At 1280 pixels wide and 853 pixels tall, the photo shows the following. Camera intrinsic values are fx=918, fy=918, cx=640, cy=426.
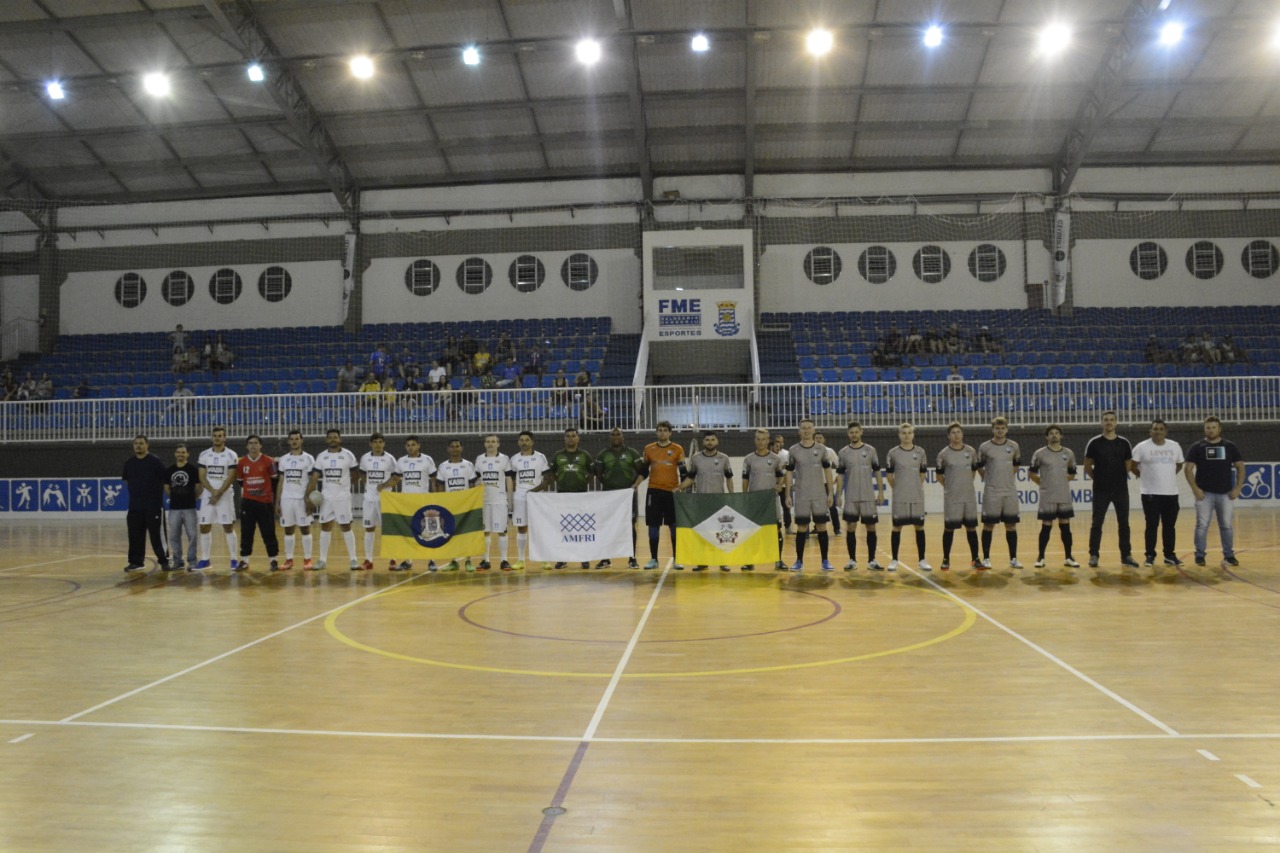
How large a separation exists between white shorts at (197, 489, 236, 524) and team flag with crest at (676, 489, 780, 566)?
614 centimetres

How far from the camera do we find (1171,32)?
65.8 feet

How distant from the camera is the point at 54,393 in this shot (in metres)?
25.0

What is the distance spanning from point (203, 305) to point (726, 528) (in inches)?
920

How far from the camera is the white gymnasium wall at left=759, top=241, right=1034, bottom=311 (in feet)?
88.9

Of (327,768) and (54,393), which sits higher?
(54,393)

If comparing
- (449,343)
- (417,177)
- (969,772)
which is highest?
(417,177)

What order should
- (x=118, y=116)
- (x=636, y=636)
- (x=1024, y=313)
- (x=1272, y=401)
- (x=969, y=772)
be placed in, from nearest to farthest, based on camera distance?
A: (x=969, y=772), (x=636, y=636), (x=1272, y=401), (x=118, y=116), (x=1024, y=313)

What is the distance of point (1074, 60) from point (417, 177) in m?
18.0

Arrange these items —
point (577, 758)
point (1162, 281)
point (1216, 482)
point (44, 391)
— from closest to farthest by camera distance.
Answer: point (577, 758) < point (1216, 482) < point (44, 391) < point (1162, 281)

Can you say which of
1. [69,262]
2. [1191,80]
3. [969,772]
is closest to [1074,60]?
[1191,80]

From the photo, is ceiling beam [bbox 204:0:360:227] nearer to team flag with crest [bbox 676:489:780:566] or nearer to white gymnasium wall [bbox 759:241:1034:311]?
white gymnasium wall [bbox 759:241:1034:311]

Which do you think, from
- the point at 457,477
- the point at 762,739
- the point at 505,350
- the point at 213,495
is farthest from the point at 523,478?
the point at 505,350

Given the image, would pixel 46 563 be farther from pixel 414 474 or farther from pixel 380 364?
pixel 380 364

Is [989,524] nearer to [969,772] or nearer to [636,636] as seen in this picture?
[636,636]
